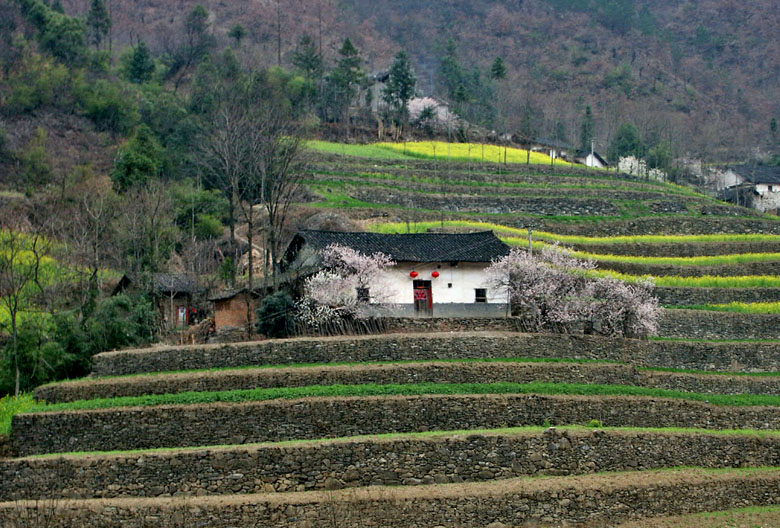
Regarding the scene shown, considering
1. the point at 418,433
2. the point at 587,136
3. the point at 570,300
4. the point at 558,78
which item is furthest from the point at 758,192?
the point at 558,78

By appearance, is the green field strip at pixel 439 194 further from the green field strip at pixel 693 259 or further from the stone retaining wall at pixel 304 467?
the stone retaining wall at pixel 304 467

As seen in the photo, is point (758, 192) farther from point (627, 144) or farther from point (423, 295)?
point (423, 295)

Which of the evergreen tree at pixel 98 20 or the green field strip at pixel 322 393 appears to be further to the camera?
the evergreen tree at pixel 98 20

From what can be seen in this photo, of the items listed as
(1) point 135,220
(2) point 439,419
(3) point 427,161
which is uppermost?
(3) point 427,161

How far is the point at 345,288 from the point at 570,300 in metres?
10.1

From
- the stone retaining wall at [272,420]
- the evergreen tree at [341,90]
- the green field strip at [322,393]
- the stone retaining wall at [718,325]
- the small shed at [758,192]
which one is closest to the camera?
the stone retaining wall at [272,420]

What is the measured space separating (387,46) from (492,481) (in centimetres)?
16939

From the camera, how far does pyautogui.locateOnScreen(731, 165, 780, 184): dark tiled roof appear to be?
9888cm

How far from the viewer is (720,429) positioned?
1531 inches

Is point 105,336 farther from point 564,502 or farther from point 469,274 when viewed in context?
point 564,502

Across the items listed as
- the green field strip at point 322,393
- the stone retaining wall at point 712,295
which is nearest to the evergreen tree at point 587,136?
the stone retaining wall at point 712,295

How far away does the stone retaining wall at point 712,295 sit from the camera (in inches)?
2016

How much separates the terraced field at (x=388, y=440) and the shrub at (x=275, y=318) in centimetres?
389

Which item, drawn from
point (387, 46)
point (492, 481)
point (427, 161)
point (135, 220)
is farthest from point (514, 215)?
point (387, 46)
